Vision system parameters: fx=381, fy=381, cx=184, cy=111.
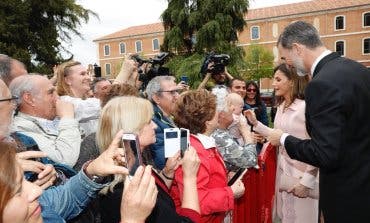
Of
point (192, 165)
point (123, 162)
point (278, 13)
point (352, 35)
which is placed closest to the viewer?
point (123, 162)

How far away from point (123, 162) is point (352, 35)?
52.5 m

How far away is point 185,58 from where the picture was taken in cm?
2861

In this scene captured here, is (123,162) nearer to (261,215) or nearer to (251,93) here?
(261,215)

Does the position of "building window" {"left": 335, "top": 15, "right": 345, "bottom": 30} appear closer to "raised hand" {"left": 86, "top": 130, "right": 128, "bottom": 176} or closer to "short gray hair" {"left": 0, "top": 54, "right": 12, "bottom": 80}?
"short gray hair" {"left": 0, "top": 54, "right": 12, "bottom": 80}

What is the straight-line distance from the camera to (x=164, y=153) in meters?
2.76

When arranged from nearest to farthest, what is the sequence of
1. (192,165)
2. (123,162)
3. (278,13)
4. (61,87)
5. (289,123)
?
1. (123,162)
2. (192,165)
3. (289,123)
4. (61,87)
5. (278,13)

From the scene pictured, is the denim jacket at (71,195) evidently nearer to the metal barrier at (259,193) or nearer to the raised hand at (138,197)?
the raised hand at (138,197)

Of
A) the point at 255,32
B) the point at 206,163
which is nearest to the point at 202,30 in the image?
the point at 206,163

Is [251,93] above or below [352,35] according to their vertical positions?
below

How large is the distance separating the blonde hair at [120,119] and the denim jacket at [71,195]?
347mm

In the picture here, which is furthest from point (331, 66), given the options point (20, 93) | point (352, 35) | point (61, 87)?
point (352, 35)

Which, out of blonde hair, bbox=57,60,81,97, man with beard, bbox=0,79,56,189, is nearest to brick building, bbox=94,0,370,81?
blonde hair, bbox=57,60,81,97

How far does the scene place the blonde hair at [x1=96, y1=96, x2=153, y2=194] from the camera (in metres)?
2.21

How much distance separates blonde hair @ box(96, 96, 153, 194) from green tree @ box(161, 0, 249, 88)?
80.7 ft
